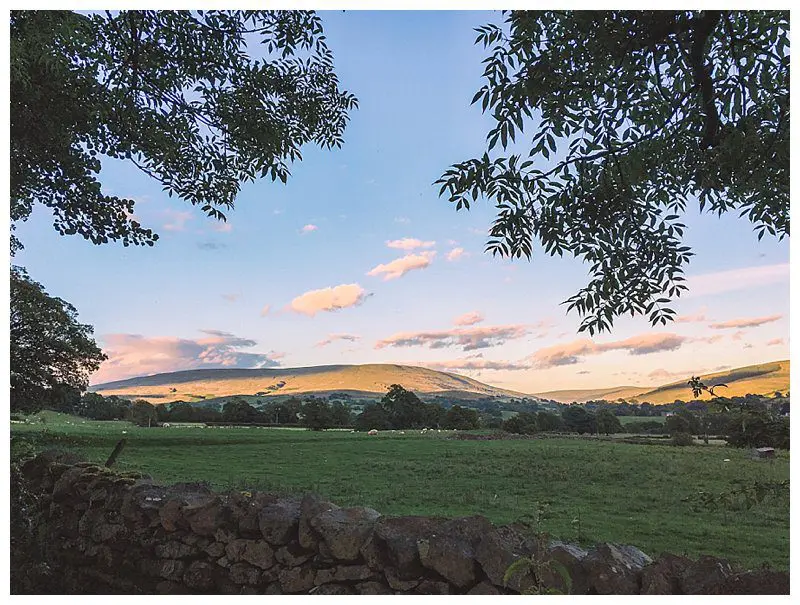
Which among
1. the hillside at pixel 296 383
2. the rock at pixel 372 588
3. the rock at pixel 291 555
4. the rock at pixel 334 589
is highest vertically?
the hillside at pixel 296 383

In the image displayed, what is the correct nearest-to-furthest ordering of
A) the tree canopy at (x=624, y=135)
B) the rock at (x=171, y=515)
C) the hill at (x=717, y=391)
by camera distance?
1. the tree canopy at (x=624, y=135)
2. the hill at (x=717, y=391)
3. the rock at (x=171, y=515)

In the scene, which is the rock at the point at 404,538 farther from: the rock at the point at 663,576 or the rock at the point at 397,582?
the rock at the point at 663,576

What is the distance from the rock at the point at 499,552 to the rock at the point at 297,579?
33.7 inches

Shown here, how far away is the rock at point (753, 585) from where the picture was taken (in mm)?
1777

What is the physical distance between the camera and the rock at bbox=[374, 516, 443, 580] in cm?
219

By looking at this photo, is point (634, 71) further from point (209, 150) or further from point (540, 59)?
point (209, 150)

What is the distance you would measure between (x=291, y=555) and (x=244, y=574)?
31cm

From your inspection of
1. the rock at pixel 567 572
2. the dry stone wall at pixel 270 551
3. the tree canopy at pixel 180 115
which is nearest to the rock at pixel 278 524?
the dry stone wall at pixel 270 551

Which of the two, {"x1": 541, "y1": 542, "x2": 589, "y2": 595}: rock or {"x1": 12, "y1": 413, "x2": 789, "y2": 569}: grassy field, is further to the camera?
{"x1": 12, "y1": 413, "x2": 789, "y2": 569}: grassy field

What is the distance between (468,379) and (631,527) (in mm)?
1256

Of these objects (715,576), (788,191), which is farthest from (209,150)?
(715,576)

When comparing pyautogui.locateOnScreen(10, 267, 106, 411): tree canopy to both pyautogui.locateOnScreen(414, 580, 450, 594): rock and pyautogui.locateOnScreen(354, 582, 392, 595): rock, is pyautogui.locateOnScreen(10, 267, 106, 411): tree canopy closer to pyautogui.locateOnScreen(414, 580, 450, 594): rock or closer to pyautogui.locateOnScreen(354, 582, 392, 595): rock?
pyautogui.locateOnScreen(354, 582, 392, 595): rock

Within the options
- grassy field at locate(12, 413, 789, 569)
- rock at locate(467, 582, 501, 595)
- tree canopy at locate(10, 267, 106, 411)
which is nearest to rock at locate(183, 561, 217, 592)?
grassy field at locate(12, 413, 789, 569)

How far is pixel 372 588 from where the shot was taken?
7.43 ft
